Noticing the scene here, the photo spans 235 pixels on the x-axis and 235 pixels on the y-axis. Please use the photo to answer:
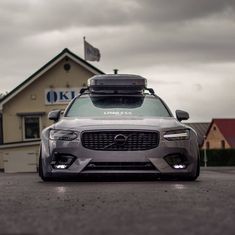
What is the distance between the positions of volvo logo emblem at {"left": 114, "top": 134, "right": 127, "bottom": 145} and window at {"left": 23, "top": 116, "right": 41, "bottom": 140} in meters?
28.4

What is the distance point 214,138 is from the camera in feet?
287

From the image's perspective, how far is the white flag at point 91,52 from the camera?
42.3 metres

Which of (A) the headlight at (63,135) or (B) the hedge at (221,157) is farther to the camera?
(B) the hedge at (221,157)

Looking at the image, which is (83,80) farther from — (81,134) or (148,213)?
(148,213)

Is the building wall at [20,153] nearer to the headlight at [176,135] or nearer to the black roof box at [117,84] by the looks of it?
the black roof box at [117,84]

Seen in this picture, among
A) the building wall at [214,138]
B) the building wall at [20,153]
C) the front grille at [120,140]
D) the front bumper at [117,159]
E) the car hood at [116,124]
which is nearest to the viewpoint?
the front bumper at [117,159]

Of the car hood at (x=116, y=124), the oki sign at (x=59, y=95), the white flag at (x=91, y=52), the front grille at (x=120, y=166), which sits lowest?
the front grille at (x=120, y=166)

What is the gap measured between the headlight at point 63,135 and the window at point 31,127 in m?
28.1

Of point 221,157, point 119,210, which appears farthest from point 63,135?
point 221,157

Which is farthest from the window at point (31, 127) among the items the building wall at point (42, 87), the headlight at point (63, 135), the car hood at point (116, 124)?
the headlight at point (63, 135)

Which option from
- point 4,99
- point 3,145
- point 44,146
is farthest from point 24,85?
point 44,146

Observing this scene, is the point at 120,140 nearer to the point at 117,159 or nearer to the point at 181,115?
the point at 117,159

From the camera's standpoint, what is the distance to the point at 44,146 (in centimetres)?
1062

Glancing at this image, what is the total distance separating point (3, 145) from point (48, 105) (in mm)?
4203
